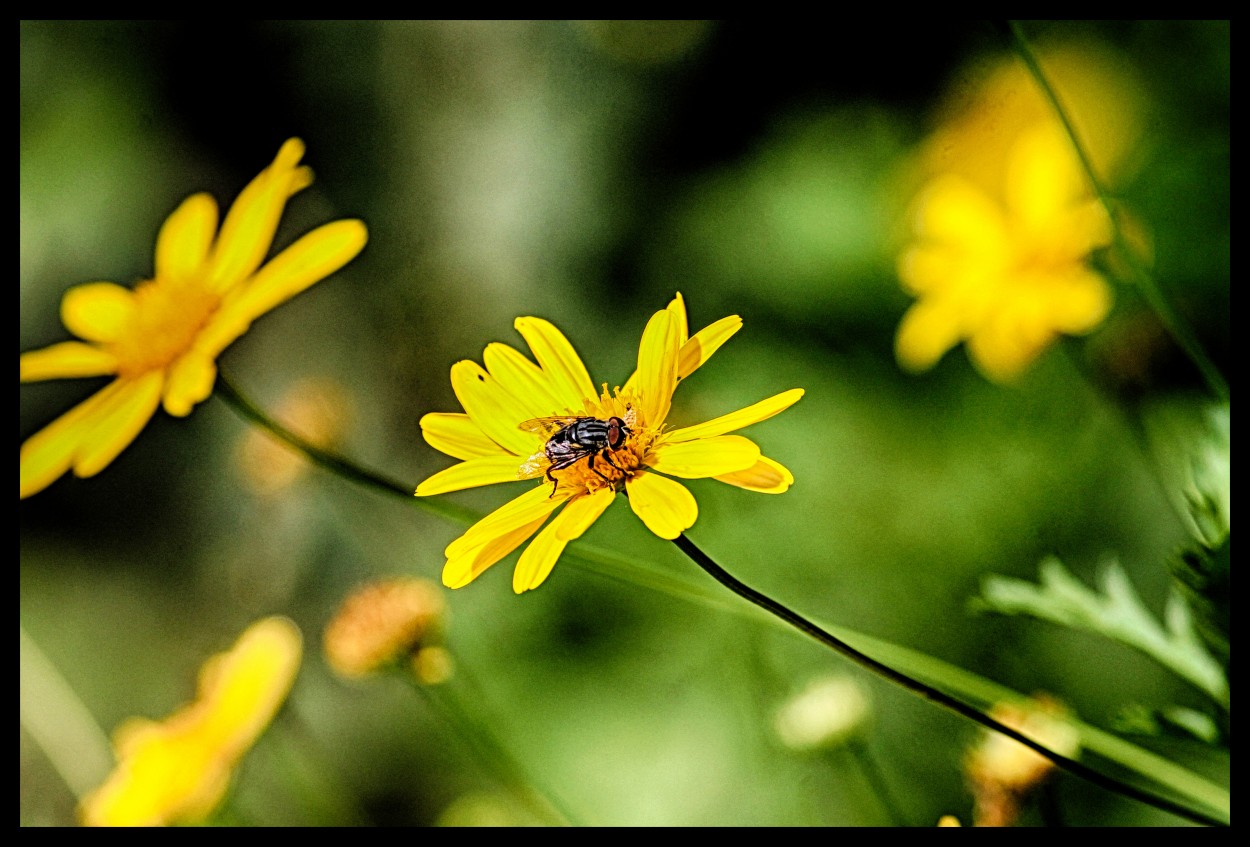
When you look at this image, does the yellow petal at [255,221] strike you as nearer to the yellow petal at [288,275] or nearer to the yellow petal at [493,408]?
the yellow petal at [288,275]

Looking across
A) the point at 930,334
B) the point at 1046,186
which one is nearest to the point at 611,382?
the point at 930,334

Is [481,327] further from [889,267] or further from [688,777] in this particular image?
[688,777]

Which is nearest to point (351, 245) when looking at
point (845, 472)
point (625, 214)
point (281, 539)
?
point (845, 472)

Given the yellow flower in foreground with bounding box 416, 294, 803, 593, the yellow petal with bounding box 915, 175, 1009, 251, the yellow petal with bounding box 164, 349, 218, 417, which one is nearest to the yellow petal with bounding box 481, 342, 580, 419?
the yellow flower in foreground with bounding box 416, 294, 803, 593

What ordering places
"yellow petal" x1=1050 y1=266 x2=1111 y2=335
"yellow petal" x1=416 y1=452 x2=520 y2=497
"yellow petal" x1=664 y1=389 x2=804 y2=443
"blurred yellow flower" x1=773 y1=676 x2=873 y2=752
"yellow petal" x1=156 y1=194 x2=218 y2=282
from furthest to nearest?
"yellow petal" x1=1050 y1=266 x2=1111 y2=335, "blurred yellow flower" x1=773 y1=676 x2=873 y2=752, "yellow petal" x1=156 y1=194 x2=218 y2=282, "yellow petal" x1=416 y1=452 x2=520 y2=497, "yellow petal" x1=664 y1=389 x2=804 y2=443

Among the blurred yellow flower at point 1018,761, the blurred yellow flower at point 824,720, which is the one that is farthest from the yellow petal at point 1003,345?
the blurred yellow flower at point 1018,761

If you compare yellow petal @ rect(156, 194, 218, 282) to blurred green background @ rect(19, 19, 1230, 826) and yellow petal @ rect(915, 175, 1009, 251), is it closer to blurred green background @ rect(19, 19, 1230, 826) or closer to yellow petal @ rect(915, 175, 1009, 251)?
blurred green background @ rect(19, 19, 1230, 826)
